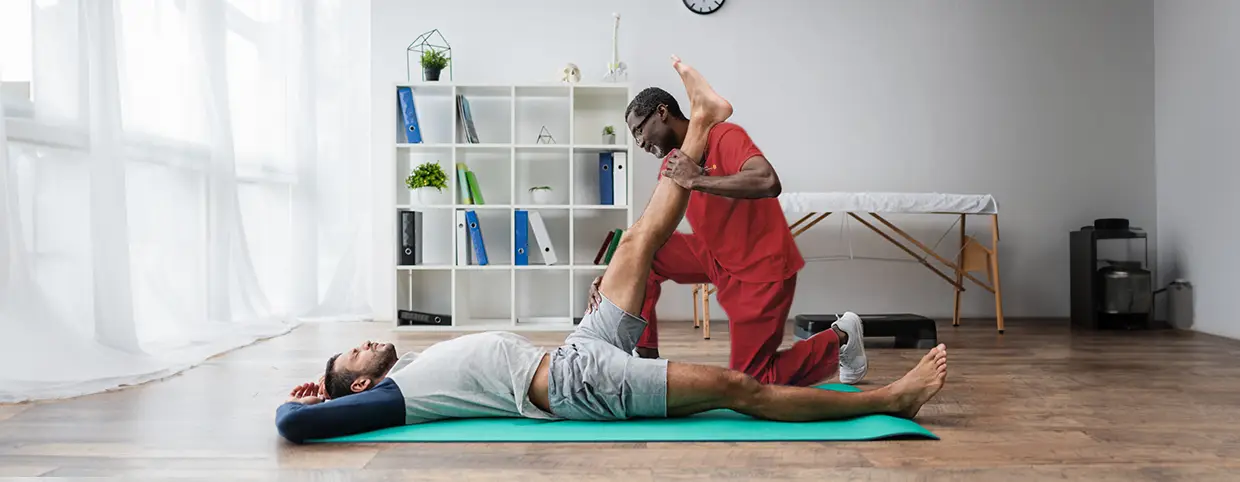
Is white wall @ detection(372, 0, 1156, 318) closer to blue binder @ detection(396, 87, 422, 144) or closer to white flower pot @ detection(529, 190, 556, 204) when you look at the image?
blue binder @ detection(396, 87, 422, 144)

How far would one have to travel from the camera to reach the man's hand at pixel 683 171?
6.98ft

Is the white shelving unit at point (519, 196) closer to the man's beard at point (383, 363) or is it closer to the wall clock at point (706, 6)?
the wall clock at point (706, 6)

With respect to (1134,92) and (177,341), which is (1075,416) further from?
(1134,92)

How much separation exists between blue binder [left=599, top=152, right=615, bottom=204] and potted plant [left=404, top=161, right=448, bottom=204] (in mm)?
802

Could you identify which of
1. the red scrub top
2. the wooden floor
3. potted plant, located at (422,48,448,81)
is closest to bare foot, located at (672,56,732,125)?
the red scrub top

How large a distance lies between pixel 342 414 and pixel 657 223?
0.86 m

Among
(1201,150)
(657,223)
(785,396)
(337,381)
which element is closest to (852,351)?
(785,396)

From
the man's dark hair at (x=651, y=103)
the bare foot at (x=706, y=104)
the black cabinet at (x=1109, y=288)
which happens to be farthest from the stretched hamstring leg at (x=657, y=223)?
the black cabinet at (x=1109, y=288)

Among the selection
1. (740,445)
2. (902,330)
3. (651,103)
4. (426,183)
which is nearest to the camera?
(740,445)

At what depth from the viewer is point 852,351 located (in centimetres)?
250

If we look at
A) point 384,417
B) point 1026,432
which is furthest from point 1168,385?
point 384,417

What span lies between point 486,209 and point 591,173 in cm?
63

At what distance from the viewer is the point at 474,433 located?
189 centimetres

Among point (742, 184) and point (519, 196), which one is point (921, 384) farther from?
point (519, 196)
